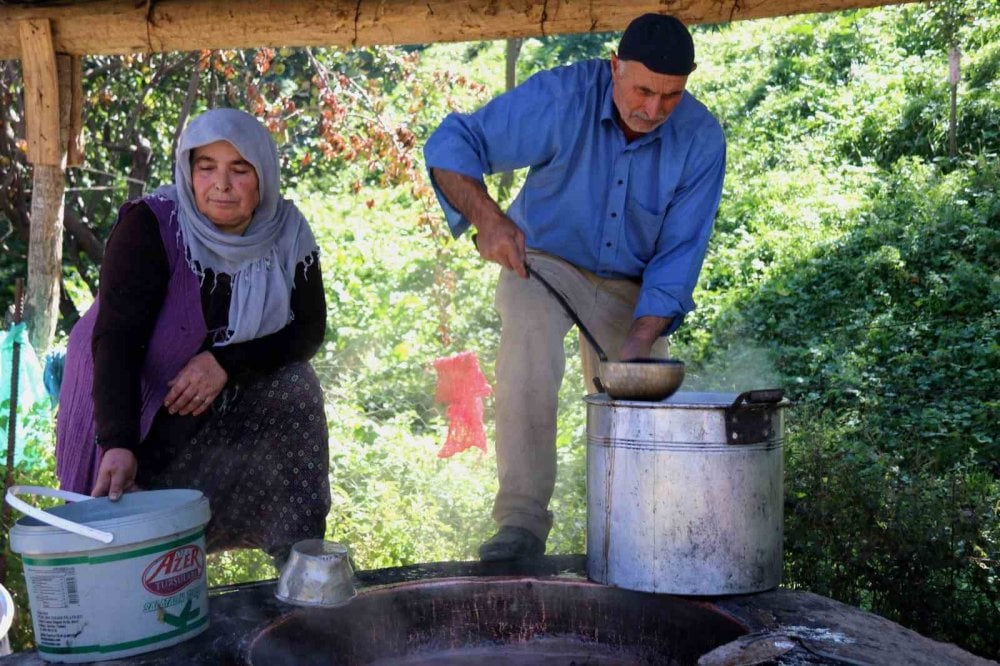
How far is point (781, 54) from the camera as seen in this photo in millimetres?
13391

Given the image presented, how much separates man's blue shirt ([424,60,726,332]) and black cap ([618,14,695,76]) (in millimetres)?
344

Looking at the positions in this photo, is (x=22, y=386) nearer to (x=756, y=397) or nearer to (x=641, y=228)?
(x=641, y=228)

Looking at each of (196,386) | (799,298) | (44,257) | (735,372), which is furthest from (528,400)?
(799,298)

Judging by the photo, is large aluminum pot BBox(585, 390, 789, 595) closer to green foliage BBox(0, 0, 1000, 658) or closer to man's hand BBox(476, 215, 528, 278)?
man's hand BBox(476, 215, 528, 278)

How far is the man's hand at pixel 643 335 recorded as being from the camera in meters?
3.52

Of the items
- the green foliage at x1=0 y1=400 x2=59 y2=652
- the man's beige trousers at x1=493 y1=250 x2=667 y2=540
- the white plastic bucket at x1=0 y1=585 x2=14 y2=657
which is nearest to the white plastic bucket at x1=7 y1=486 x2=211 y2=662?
the white plastic bucket at x1=0 y1=585 x2=14 y2=657

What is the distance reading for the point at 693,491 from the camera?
9.29 ft

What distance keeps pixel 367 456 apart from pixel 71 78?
2.84 metres

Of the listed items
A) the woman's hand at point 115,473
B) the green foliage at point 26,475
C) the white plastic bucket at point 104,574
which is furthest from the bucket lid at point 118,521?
the green foliage at point 26,475

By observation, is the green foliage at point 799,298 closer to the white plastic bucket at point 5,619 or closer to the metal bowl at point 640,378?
the metal bowl at point 640,378

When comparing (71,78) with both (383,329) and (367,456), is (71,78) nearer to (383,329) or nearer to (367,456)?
(367,456)

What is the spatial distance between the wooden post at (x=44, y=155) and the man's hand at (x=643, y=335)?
129 inches

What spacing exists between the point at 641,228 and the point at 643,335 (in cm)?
46

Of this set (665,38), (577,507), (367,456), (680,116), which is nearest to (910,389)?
(577,507)
